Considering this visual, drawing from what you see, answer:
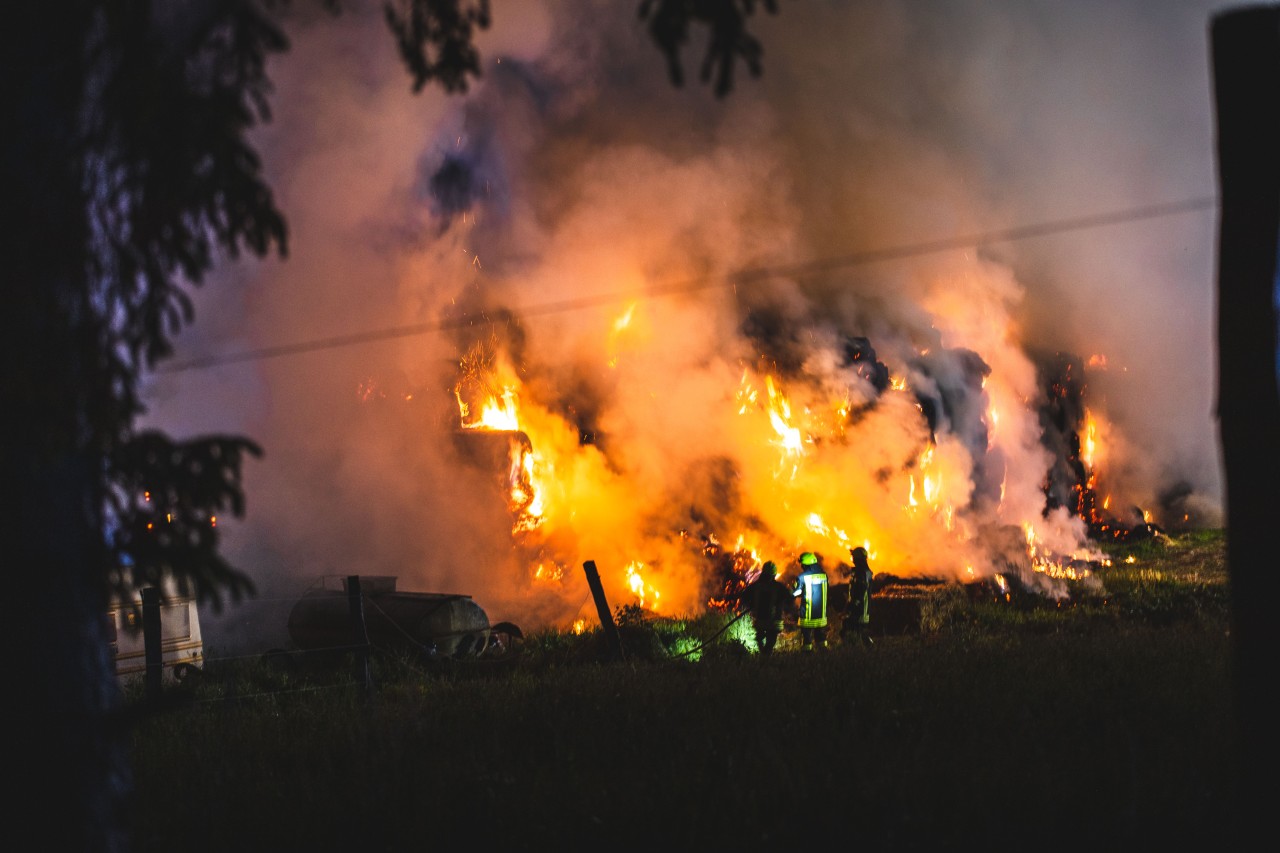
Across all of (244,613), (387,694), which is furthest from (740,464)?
(387,694)

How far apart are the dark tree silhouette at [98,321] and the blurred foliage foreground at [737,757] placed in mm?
443

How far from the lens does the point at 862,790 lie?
5.06 metres

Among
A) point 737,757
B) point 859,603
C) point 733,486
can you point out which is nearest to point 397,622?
point 859,603

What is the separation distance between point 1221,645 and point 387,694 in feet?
30.6

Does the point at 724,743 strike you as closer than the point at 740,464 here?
Yes

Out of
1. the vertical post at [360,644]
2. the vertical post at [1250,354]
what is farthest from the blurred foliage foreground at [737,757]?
the vertical post at [1250,354]

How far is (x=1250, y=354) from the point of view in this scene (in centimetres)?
387

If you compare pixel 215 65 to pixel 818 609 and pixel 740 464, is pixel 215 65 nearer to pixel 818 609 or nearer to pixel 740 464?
pixel 818 609

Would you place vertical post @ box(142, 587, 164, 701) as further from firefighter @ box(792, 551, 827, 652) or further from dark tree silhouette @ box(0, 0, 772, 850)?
firefighter @ box(792, 551, 827, 652)

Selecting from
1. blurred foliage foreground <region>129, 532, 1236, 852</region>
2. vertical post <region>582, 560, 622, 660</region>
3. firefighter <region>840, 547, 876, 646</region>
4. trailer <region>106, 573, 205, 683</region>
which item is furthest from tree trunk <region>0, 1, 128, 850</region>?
firefighter <region>840, 547, 876, 646</region>

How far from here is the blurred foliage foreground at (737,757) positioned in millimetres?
4742

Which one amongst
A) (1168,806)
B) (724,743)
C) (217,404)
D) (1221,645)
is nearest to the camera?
(1168,806)

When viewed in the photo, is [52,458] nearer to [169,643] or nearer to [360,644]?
[360,644]

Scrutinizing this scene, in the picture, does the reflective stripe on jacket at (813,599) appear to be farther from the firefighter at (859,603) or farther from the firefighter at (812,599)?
the firefighter at (859,603)
